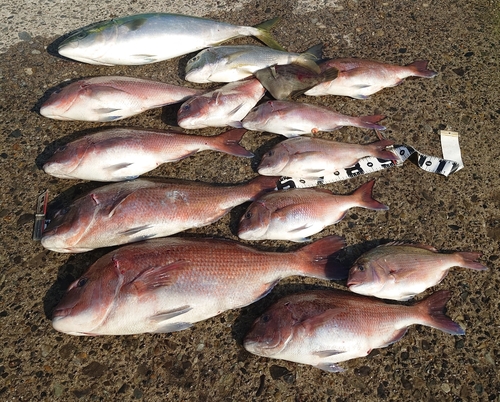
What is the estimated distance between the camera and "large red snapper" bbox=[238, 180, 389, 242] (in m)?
3.14

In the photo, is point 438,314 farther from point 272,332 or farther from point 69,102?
point 69,102

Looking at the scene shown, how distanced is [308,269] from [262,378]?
2.70 feet

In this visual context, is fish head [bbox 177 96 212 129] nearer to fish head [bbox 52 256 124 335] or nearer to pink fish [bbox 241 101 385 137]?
pink fish [bbox 241 101 385 137]

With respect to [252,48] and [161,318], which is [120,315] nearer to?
[161,318]

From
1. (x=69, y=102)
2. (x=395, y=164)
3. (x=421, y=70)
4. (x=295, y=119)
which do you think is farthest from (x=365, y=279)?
(x=69, y=102)

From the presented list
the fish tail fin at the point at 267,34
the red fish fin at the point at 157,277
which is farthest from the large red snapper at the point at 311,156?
the fish tail fin at the point at 267,34

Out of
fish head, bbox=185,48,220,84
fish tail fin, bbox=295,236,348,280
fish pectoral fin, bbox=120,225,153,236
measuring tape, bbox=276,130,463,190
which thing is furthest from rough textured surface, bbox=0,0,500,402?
fish pectoral fin, bbox=120,225,153,236

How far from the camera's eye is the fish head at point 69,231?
294cm

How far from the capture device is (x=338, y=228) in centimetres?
338

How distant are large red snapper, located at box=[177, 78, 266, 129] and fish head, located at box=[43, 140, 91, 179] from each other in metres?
0.87

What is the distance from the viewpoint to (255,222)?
10.3 ft

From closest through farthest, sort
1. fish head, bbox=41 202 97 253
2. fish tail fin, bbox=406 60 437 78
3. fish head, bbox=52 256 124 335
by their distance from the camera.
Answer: fish head, bbox=52 256 124 335, fish head, bbox=41 202 97 253, fish tail fin, bbox=406 60 437 78

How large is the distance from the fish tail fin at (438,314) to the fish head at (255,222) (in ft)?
4.12

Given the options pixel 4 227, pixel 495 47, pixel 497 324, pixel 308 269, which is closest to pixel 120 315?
pixel 308 269
